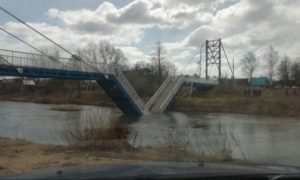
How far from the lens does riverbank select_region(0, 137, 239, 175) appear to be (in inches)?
583

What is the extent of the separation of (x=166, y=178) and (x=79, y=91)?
97548 mm

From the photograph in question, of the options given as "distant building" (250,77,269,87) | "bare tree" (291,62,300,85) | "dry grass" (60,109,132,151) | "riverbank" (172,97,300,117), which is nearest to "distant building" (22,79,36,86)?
"riverbank" (172,97,300,117)

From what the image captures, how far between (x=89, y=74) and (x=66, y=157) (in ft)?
154

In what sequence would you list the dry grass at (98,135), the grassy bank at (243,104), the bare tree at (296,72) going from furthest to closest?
the bare tree at (296,72) → the grassy bank at (243,104) → the dry grass at (98,135)

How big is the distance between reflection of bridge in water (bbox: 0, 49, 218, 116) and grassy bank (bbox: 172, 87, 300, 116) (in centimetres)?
490

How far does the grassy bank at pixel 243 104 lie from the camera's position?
6975 cm

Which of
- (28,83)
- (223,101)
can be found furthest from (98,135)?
(28,83)

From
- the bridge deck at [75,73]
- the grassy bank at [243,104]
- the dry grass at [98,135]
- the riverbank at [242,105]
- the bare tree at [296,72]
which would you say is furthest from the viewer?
the bare tree at [296,72]

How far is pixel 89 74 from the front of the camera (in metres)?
62.6

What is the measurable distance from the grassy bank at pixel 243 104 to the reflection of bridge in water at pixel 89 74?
4902mm

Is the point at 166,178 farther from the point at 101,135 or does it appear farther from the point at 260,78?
the point at 260,78

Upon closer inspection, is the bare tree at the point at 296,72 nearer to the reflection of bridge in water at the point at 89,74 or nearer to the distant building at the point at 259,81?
the distant building at the point at 259,81

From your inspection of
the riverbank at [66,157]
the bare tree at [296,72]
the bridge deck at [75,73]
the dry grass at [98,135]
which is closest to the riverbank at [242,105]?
the bridge deck at [75,73]

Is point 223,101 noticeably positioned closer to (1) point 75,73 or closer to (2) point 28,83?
(1) point 75,73
